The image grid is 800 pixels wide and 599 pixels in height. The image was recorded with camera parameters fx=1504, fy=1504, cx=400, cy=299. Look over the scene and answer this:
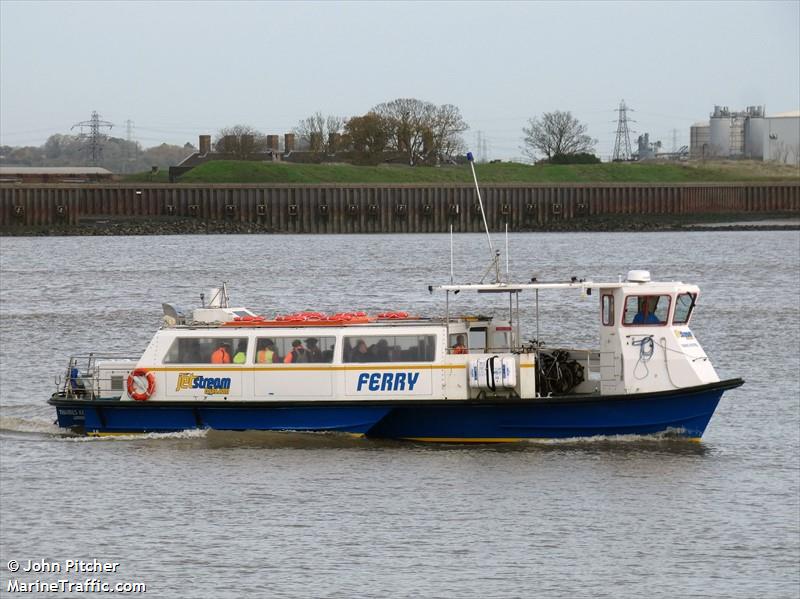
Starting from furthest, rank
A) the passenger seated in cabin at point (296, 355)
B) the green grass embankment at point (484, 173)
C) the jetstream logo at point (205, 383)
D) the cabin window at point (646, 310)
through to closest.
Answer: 1. the green grass embankment at point (484, 173)
2. the jetstream logo at point (205, 383)
3. the passenger seated in cabin at point (296, 355)
4. the cabin window at point (646, 310)

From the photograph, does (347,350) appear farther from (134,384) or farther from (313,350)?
(134,384)

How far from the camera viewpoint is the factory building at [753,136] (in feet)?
572

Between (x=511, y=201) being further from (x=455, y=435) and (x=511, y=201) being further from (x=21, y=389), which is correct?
(x=455, y=435)

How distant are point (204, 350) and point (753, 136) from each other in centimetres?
16111

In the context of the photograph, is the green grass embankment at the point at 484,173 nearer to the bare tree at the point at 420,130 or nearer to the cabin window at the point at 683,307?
the bare tree at the point at 420,130

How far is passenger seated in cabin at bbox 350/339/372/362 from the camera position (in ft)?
92.6

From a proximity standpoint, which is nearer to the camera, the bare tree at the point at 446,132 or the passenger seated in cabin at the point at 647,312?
the passenger seated in cabin at the point at 647,312

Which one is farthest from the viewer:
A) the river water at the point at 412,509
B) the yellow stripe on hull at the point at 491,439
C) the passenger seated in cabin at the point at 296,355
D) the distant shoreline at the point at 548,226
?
the distant shoreline at the point at 548,226

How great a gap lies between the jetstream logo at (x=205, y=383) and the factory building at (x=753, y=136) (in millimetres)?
152212

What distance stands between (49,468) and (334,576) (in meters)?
8.66

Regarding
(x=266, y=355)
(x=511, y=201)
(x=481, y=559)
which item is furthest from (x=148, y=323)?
(x=511, y=201)

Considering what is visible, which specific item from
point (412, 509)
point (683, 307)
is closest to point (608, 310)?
point (683, 307)

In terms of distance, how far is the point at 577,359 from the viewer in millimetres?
29359

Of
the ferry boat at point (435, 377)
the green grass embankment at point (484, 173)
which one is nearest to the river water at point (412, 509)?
the ferry boat at point (435, 377)
